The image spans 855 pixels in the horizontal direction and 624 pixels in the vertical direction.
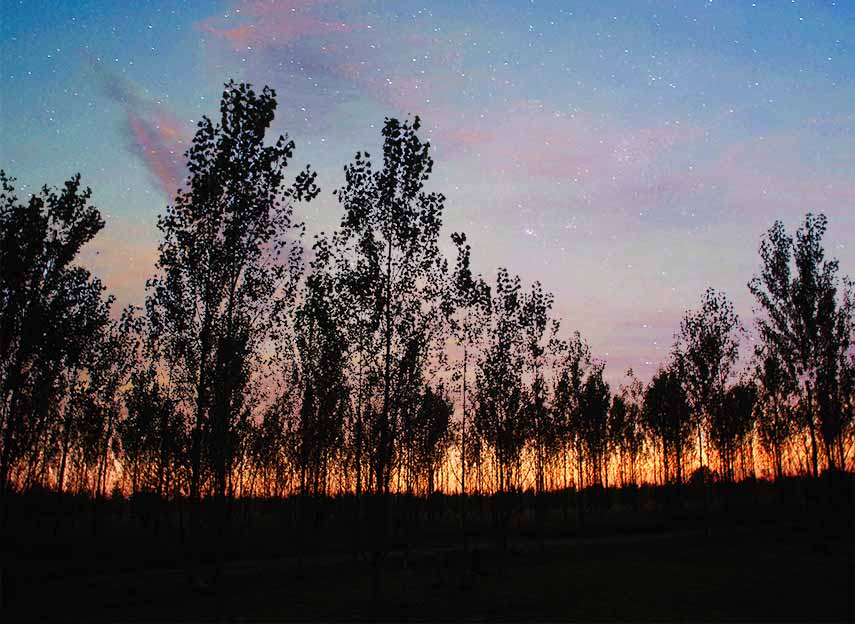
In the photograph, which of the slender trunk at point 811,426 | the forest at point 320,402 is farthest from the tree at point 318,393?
the slender trunk at point 811,426

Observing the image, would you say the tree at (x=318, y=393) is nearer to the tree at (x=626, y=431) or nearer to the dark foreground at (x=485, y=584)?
the dark foreground at (x=485, y=584)

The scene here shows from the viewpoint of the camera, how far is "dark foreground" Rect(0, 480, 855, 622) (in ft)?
57.9

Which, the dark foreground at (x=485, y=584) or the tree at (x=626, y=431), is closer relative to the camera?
the dark foreground at (x=485, y=584)

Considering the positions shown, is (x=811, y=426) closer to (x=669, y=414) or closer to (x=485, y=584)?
(x=485, y=584)

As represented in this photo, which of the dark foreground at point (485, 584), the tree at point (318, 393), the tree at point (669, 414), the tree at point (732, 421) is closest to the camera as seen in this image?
the dark foreground at point (485, 584)

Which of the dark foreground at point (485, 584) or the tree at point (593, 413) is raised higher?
the tree at point (593, 413)

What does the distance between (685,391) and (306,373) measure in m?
30.2

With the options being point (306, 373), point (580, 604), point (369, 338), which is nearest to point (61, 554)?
point (306, 373)

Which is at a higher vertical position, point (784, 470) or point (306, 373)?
point (306, 373)

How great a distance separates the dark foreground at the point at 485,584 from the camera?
57.9ft

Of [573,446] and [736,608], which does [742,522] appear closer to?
[573,446]

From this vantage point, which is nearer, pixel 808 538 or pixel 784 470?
pixel 808 538

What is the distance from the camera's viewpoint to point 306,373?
1204 inches

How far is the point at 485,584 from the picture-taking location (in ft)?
75.0
